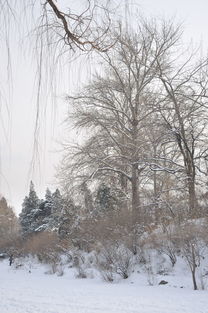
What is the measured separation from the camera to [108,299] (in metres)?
10.4

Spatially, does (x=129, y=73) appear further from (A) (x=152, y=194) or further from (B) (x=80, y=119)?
(A) (x=152, y=194)

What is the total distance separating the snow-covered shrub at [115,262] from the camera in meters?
14.2

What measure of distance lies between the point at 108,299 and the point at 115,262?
163 inches

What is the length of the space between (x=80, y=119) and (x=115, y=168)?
3058 mm

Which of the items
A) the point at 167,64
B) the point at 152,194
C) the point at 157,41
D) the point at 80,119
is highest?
the point at 157,41

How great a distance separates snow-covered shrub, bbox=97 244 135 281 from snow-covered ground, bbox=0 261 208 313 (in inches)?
19.5

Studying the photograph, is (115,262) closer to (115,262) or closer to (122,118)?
(115,262)

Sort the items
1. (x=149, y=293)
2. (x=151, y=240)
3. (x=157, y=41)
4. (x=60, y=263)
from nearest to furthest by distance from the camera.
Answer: (x=149, y=293), (x=151, y=240), (x=157, y=41), (x=60, y=263)

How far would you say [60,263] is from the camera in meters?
20.1

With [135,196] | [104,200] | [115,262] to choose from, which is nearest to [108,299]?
[115,262]

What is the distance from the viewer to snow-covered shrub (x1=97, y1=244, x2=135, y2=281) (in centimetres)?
1424

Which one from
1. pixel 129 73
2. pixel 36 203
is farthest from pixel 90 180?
pixel 36 203

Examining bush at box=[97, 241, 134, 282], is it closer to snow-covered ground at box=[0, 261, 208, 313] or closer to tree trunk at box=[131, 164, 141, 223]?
snow-covered ground at box=[0, 261, 208, 313]

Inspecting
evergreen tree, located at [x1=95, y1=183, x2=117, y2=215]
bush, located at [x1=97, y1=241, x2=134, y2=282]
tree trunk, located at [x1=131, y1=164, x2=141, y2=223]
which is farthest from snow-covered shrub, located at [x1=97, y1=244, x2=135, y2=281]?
evergreen tree, located at [x1=95, y1=183, x2=117, y2=215]
